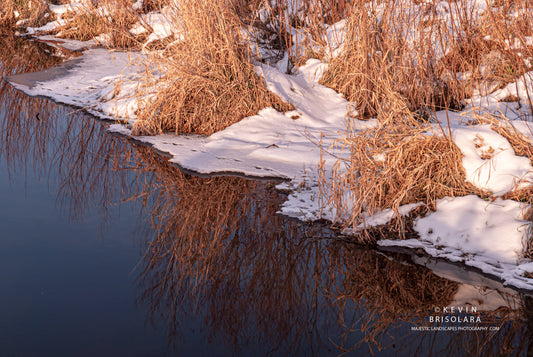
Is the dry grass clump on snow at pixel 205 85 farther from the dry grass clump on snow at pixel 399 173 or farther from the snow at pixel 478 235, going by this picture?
the snow at pixel 478 235

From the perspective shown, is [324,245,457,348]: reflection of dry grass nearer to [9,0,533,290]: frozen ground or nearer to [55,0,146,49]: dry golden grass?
[9,0,533,290]: frozen ground

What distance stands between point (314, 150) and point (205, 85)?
146 centimetres

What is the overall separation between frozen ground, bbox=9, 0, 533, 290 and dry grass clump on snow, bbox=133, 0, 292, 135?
0.16m

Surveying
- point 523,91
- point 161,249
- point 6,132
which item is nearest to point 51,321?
point 161,249

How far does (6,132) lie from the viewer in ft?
20.8

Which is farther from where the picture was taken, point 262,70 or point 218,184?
point 262,70

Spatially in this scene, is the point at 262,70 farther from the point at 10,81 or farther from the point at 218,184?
the point at 10,81

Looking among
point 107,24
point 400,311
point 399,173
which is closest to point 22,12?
point 107,24

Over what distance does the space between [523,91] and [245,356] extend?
4.72 meters

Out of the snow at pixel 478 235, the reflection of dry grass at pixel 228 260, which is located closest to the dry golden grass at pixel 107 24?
the reflection of dry grass at pixel 228 260

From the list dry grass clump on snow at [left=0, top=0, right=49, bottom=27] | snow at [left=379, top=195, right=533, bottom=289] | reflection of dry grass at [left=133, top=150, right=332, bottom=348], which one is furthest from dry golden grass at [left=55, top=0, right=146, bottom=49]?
snow at [left=379, top=195, right=533, bottom=289]

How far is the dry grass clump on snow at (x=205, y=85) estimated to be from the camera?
20.4 ft

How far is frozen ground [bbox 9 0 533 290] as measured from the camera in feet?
12.7

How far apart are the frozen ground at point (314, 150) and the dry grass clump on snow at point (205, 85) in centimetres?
16
